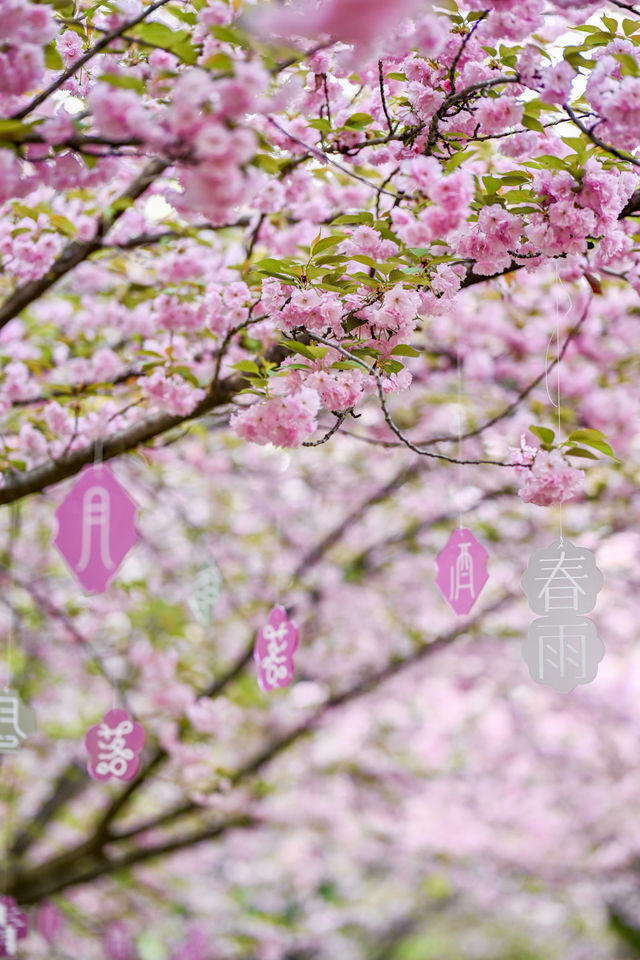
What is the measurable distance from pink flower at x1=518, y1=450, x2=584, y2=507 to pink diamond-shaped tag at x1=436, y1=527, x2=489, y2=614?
0.32 m

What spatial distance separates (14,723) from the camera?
118 inches

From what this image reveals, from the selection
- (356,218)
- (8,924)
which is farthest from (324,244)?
(8,924)

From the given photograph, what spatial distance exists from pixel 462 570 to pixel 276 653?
0.67m

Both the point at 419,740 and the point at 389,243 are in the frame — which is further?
the point at 419,740

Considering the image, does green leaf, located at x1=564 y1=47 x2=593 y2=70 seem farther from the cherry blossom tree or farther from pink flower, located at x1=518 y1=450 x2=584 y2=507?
pink flower, located at x1=518 y1=450 x2=584 y2=507

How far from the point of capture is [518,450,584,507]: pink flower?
2285mm

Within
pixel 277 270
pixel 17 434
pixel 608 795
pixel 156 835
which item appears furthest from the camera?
pixel 608 795

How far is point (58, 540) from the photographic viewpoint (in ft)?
7.61

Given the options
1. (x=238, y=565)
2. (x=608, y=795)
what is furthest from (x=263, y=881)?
(x=238, y=565)

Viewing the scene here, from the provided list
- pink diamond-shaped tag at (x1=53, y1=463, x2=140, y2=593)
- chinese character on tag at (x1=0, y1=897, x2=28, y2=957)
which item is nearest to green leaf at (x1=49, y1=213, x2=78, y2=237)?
pink diamond-shaped tag at (x1=53, y1=463, x2=140, y2=593)

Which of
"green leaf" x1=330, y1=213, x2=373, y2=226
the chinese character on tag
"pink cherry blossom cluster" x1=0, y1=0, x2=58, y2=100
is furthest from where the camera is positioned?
the chinese character on tag

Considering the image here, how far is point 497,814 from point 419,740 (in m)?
1.18

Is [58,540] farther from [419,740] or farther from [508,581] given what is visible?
[419,740]

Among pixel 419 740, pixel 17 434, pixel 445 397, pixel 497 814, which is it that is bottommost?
pixel 497 814
